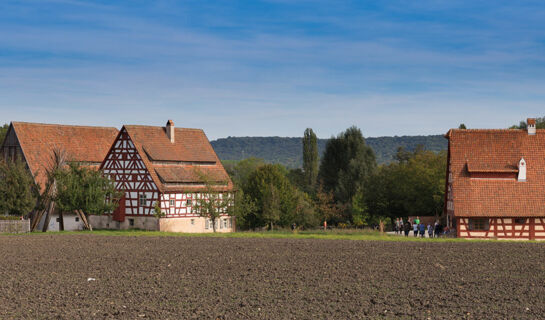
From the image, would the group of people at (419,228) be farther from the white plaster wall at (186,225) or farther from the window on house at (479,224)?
the white plaster wall at (186,225)

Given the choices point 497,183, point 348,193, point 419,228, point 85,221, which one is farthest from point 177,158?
point 348,193

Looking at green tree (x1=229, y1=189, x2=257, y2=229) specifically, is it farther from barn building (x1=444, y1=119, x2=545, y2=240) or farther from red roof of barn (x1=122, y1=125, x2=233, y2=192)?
barn building (x1=444, y1=119, x2=545, y2=240)

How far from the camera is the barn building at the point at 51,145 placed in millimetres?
65875

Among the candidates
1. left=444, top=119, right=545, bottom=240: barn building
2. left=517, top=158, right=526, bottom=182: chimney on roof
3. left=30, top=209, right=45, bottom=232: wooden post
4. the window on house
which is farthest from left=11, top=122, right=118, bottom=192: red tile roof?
left=517, top=158, right=526, bottom=182: chimney on roof

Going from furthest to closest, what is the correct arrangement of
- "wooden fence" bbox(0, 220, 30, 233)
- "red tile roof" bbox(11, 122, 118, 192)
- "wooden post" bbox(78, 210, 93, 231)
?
"red tile roof" bbox(11, 122, 118, 192), "wooden post" bbox(78, 210, 93, 231), "wooden fence" bbox(0, 220, 30, 233)

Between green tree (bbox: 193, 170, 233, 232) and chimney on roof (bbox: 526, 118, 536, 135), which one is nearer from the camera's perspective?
chimney on roof (bbox: 526, 118, 536, 135)

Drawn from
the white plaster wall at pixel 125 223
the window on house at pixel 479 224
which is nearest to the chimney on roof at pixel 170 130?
the white plaster wall at pixel 125 223

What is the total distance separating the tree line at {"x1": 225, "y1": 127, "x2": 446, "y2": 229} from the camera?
64.1 m

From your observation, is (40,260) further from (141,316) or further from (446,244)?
(446,244)

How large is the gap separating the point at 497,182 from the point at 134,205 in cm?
2852

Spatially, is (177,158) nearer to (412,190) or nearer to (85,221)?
(85,221)

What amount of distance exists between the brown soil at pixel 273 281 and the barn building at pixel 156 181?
64.1 feet

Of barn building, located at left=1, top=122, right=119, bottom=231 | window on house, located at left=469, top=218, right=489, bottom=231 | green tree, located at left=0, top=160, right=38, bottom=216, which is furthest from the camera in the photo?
barn building, located at left=1, top=122, right=119, bottom=231

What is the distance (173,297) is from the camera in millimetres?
23125
